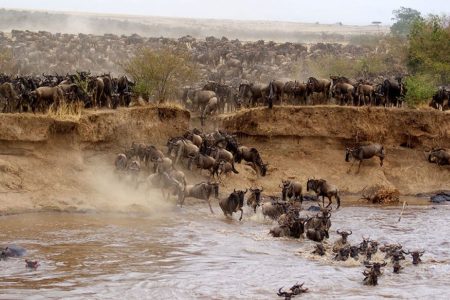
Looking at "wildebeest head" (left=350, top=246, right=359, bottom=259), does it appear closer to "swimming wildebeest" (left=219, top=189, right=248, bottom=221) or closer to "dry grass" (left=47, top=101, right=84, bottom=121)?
"swimming wildebeest" (left=219, top=189, right=248, bottom=221)

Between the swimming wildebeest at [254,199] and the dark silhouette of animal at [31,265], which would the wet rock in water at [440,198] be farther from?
the dark silhouette of animal at [31,265]

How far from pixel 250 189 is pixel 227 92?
9441mm

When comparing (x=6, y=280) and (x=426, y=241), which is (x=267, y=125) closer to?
(x=426, y=241)

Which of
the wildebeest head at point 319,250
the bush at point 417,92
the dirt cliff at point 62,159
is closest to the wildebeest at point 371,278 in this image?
the wildebeest head at point 319,250

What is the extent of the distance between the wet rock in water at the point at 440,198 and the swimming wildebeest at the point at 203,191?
854 cm

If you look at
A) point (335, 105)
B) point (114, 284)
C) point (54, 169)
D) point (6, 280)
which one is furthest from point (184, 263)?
point (335, 105)

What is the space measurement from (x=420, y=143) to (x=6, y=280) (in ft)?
66.2

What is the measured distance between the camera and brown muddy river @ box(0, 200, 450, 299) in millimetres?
15422

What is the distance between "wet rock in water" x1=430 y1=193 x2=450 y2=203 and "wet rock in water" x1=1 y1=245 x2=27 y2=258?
1567 centimetres

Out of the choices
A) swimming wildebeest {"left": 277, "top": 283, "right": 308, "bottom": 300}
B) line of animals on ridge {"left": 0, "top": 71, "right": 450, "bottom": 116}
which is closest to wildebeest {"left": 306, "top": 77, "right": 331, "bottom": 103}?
line of animals on ridge {"left": 0, "top": 71, "right": 450, "bottom": 116}

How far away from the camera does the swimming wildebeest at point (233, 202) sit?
74.7 ft

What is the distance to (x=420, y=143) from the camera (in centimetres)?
3209

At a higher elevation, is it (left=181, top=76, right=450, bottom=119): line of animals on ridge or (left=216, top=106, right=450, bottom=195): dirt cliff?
(left=181, top=76, right=450, bottom=119): line of animals on ridge

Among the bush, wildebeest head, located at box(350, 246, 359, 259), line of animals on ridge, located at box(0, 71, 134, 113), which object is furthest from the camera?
the bush
